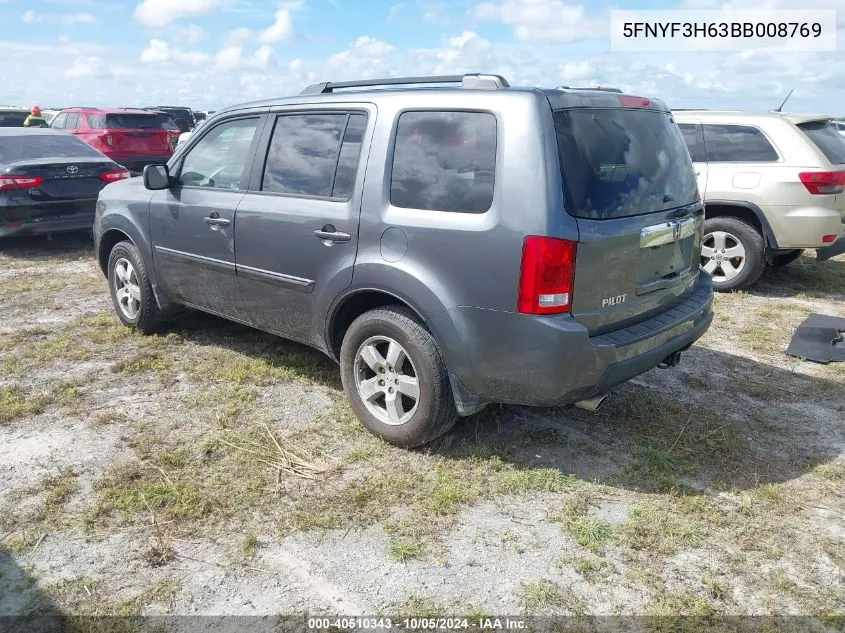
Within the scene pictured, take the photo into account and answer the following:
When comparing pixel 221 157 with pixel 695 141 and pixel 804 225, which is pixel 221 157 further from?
pixel 804 225

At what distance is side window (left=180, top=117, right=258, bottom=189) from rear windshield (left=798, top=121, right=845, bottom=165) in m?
5.65

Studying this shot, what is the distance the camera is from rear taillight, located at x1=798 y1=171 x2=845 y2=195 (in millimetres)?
6523

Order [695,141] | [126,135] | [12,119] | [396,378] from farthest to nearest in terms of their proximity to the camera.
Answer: [12,119], [126,135], [695,141], [396,378]

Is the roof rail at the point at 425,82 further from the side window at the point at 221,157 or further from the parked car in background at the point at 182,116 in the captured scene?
the parked car in background at the point at 182,116

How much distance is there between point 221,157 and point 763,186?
5.34 meters

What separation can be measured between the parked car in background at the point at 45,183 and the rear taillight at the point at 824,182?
8.37m

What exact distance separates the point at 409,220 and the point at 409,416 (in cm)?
104

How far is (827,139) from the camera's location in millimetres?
6941

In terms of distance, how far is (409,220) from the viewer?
3.38m

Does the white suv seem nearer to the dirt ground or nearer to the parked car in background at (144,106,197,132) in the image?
the dirt ground

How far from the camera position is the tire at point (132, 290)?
17.2 feet

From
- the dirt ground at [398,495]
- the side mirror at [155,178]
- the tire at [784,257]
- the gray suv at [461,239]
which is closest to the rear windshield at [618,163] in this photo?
the gray suv at [461,239]

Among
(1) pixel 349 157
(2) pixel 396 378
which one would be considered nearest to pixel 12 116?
(1) pixel 349 157

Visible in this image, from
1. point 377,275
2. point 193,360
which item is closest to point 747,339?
point 377,275
